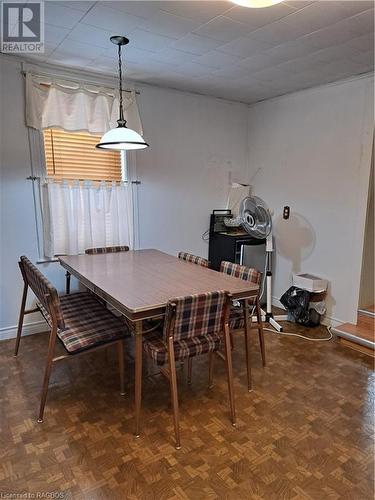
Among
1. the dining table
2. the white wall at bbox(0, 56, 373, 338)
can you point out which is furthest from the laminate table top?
the white wall at bbox(0, 56, 373, 338)

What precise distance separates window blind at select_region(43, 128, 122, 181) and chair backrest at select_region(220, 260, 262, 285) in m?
1.64

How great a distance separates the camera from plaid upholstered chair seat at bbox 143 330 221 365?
1.93m

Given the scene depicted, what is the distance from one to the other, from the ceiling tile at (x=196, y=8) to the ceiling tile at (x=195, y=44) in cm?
29

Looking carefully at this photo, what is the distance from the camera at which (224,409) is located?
87.0 inches

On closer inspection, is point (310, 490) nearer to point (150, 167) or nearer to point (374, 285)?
point (374, 285)

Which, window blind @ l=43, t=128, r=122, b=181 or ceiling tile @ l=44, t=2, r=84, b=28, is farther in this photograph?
window blind @ l=43, t=128, r=122, b=181

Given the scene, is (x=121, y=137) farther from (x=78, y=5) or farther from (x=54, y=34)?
(x=54, y=34)

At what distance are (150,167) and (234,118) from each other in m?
1.42

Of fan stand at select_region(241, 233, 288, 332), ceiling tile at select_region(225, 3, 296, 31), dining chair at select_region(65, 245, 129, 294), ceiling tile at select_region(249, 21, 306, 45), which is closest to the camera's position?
ceiling tile at select_region(225, 3, 296, 31)

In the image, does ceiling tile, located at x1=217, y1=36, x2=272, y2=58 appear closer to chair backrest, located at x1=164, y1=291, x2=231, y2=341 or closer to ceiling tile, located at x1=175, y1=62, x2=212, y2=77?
ceiling tile, located at x1=175, y1=62, x2=212, y2=77

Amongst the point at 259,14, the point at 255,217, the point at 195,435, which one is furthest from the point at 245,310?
the point at 259,14

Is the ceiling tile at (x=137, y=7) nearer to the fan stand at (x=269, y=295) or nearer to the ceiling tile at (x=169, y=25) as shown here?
the ceiling tile at (x=169, y=25)

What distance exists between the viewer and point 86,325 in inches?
89.7

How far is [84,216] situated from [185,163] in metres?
1.36
